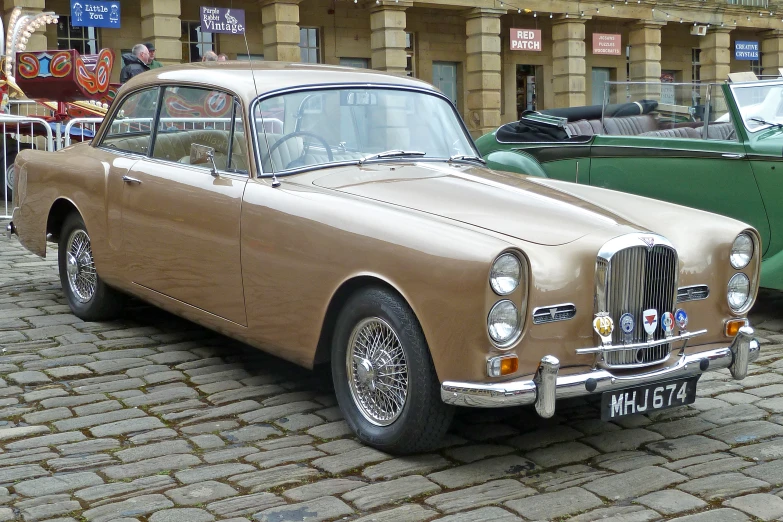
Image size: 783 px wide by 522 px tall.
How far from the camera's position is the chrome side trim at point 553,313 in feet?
12.6

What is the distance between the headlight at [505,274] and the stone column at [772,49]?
124ft

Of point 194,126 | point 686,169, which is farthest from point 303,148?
point 686,169

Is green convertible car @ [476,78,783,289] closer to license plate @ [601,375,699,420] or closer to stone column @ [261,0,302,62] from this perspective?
license plate @ [601,375,699,420]

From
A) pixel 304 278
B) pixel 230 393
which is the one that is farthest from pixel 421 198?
pixel 230 393

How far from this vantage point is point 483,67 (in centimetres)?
2942

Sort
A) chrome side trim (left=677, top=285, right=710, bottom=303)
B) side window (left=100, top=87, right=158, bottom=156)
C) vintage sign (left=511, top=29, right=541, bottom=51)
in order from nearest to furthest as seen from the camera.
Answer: chrome side trim (left=677, top=285, right=710, bottom=303) < side window (left=100, top=87, right=158, bottom=156) < vintage sign (left=511, top=29, right=541, bottom=51)

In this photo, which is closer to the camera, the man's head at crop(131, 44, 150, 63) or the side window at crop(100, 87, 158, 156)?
the side window at crop(100, 87, 158, 156)

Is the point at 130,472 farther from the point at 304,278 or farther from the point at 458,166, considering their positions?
the point at 458,166

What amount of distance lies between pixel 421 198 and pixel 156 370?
2.03 metres

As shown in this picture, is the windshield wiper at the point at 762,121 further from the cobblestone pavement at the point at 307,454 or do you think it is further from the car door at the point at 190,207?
the car door at the point at 190,207

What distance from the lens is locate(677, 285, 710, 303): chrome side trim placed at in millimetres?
4285

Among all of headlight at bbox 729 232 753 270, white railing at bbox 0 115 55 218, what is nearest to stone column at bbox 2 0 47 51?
white railing at bbox 0 115 55 218

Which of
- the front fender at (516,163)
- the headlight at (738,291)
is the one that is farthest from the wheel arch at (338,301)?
the front fender at (516,163)

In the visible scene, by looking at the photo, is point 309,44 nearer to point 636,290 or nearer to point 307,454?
point 307,454
